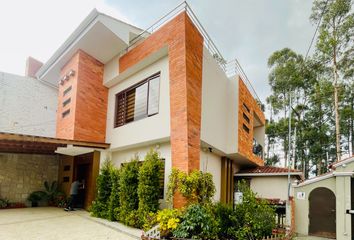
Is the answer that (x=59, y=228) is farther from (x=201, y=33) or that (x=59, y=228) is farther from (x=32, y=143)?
(x=201, y=33)

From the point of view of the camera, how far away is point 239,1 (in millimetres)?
14258

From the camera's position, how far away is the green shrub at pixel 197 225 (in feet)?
22.4

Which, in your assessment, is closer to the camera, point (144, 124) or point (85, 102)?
point (144, 124)

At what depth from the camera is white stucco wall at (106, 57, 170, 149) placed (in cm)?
951

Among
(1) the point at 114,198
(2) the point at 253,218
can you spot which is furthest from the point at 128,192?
(2) the point at 253,218

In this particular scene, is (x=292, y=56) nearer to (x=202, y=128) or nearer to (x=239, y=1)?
(x=239, y=1)

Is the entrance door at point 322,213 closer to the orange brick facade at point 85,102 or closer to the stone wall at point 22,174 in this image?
the orange brick facade at point 85,102

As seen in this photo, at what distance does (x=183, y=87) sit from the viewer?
8773 mm

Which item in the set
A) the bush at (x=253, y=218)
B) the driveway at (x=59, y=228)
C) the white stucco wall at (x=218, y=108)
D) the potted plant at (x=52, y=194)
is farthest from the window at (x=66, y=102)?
the bush at (x=253, y=218)

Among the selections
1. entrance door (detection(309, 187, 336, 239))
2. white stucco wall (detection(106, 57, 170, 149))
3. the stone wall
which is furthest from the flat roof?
entrance door (detection(309, 187, 336, 239))

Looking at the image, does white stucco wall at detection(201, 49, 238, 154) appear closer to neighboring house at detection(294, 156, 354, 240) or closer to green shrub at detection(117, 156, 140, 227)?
green shrub at detection(117, 156, 140, 227)

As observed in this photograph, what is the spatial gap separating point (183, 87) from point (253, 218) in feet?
15.4

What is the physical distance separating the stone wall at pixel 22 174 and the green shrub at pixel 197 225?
10198 millimetres

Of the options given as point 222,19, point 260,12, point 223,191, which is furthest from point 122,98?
point 260,12
